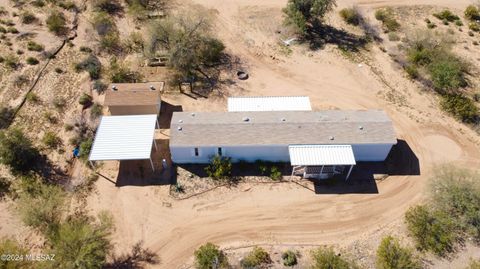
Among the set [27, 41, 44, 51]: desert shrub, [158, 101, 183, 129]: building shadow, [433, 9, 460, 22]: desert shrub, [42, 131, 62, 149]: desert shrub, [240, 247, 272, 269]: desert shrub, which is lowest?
[240, 247, 272, 269]: desert shrub

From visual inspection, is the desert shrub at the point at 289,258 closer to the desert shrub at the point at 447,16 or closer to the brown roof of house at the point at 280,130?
the brown roof of house at the point at 280,130

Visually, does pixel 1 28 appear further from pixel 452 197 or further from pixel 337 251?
pixel 452 197

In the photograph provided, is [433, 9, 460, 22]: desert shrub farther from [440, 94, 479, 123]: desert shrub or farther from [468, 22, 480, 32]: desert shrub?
[440, 94, 479, 123]: desert shrub

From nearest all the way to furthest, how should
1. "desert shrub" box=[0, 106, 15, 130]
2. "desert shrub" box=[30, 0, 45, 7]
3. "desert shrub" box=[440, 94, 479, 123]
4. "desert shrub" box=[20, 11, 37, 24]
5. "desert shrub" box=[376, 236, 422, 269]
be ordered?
"desert shrub" box=[376, 236, 422, 269], "desert shrub" box=[0, 106, 15, 130], "desert shrub" box=[440, 94, 479, 123], "desert shrub" box=[20, 11, 37, 24], "desert shrub" box=[30, 0, 45, 7]

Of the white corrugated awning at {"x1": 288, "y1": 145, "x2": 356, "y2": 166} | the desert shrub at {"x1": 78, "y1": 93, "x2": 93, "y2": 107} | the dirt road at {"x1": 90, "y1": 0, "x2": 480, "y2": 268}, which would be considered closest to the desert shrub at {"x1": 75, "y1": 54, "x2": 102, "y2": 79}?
the desert shrub at {"x1": 78, "y1": 93, "x2": 93, "y2": 107}

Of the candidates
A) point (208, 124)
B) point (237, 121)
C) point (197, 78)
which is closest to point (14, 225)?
point (208, 124)

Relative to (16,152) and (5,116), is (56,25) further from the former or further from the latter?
(16,152)
